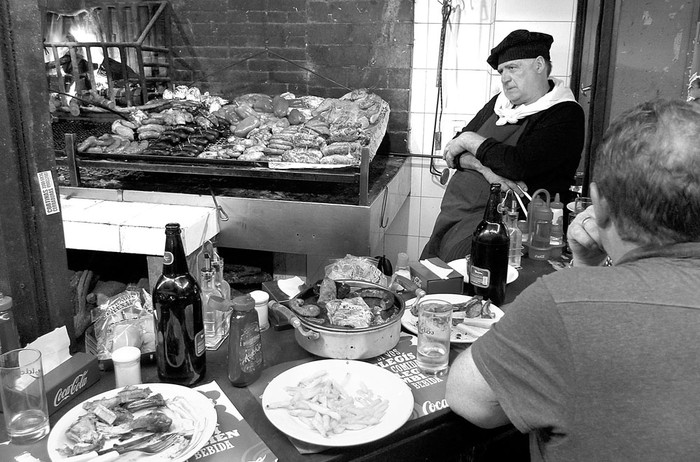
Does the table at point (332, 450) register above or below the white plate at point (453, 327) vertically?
below

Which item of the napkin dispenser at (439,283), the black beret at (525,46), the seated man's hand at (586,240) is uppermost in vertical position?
the black beret at (525,46)

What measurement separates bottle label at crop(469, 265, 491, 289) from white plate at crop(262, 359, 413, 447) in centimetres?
62

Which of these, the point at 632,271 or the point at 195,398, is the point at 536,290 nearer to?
the point at 632,271

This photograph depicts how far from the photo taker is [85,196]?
371 cm

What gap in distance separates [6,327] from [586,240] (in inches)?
62.0

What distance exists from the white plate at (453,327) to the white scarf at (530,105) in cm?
165

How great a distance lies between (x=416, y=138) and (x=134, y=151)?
2.17 m

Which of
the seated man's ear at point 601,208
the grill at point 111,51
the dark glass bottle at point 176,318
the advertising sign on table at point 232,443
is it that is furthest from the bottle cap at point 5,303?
the grill at point 111,51

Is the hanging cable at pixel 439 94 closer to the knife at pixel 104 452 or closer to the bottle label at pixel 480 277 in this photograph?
the bottle label at pixel 480 277

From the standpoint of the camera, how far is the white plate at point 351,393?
128cm

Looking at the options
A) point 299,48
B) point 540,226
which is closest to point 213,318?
point 540,226

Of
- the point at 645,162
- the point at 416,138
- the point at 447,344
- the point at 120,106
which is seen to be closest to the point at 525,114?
the point at 416,138

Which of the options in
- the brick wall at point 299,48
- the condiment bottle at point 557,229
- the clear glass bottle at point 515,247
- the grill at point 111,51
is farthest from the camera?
the brick wall at point 299,48

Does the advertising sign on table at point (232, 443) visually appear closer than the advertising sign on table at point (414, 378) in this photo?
Yes
